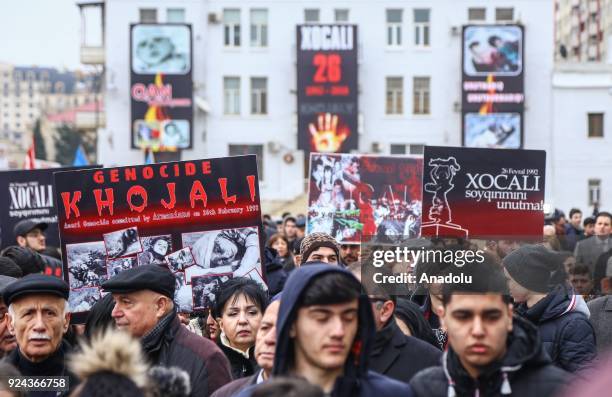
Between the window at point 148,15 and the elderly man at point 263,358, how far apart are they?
146 ft

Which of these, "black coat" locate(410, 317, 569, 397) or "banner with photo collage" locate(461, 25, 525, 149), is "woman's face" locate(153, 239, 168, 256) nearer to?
"black coat" locate(410, 317, 569, 397)

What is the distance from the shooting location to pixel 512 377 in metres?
A: 4.18

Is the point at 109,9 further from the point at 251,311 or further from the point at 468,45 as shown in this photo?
the point at 251,311

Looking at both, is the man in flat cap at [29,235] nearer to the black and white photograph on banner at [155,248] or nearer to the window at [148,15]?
the black and white photograph on banner at [155,248]

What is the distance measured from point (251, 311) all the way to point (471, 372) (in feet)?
8.89

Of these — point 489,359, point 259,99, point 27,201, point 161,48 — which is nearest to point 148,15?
point 161,48

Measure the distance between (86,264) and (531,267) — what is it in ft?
9.41

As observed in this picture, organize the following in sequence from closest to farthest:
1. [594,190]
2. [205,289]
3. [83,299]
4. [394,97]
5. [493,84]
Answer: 1. [83,299]
2. [205,289]
3. [493,84]
4. [594,190]
5. [394,97]

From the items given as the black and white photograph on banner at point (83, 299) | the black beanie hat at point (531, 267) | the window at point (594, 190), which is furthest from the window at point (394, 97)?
the black beanie hat at point (531, 267)

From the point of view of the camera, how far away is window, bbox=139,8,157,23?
4862cm

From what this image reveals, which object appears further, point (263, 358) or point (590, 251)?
point (590, 251)

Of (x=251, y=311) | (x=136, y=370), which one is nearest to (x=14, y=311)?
(x=251, y=311)

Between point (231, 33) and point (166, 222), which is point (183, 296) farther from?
point (231, 33)

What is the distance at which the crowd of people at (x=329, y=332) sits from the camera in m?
4.11
